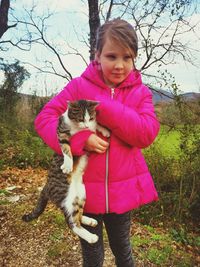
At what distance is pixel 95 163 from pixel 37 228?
9.19 feet

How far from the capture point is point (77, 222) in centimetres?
191

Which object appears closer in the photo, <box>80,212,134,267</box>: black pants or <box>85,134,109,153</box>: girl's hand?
<box>85,134,109,153</box>: girl's hand

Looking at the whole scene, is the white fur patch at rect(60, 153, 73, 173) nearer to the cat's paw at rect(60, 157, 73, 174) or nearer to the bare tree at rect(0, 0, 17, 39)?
the cat's paw at rect(60, 157, 73, 174)

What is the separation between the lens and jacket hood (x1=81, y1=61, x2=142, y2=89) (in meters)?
1.97

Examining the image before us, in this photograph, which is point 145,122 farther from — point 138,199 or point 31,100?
point 31,100

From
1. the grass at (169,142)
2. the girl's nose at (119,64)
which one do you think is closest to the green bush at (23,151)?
the grass at (169,142)

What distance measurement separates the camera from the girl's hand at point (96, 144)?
70.3 inches

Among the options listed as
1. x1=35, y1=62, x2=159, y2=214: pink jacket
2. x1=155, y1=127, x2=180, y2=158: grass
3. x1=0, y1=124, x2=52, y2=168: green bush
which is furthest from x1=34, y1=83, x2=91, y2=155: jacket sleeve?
x1=0, y1=124, x2=52, y2=168: green bush

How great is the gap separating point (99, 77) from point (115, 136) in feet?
1.12

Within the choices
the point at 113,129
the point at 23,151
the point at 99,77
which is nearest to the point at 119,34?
the point at 99,77

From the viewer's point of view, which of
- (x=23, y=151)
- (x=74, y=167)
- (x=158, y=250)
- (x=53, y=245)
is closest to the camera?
(x=74, y=167)

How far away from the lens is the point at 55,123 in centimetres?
190

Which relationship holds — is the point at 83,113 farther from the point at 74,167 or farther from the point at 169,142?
the point at 169,142

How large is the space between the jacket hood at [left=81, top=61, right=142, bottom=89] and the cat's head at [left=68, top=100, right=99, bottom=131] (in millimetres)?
194
